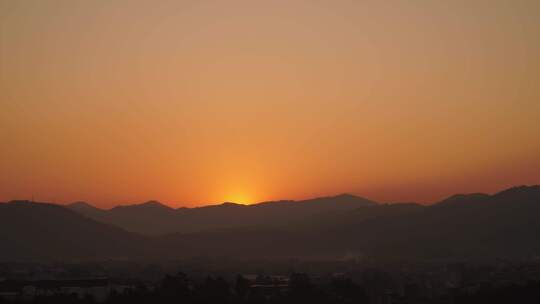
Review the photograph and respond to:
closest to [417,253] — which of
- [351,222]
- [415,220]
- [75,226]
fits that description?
[415,220]

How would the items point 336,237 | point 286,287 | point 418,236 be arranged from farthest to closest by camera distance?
point 336,237
point 418,236
point 286,287

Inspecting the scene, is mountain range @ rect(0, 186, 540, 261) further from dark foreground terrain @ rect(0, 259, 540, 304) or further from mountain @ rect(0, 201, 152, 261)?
dark foreground terrain @ rect(0, 259, 540, 304)

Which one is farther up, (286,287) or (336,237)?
(336,237)

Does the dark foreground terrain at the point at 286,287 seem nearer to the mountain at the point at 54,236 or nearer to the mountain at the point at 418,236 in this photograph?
the mountain at the point at 54,236

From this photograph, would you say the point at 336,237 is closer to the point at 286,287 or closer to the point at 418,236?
the point at 418,236

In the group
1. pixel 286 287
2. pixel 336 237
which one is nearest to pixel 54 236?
pixel 336 237

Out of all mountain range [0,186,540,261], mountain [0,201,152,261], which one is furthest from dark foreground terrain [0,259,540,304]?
mountain range [0,186,540,261]

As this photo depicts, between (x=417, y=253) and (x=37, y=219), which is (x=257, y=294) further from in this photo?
(x=37, y=219)

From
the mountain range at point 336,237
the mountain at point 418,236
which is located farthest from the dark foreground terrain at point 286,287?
the mountain range at point 336,237
